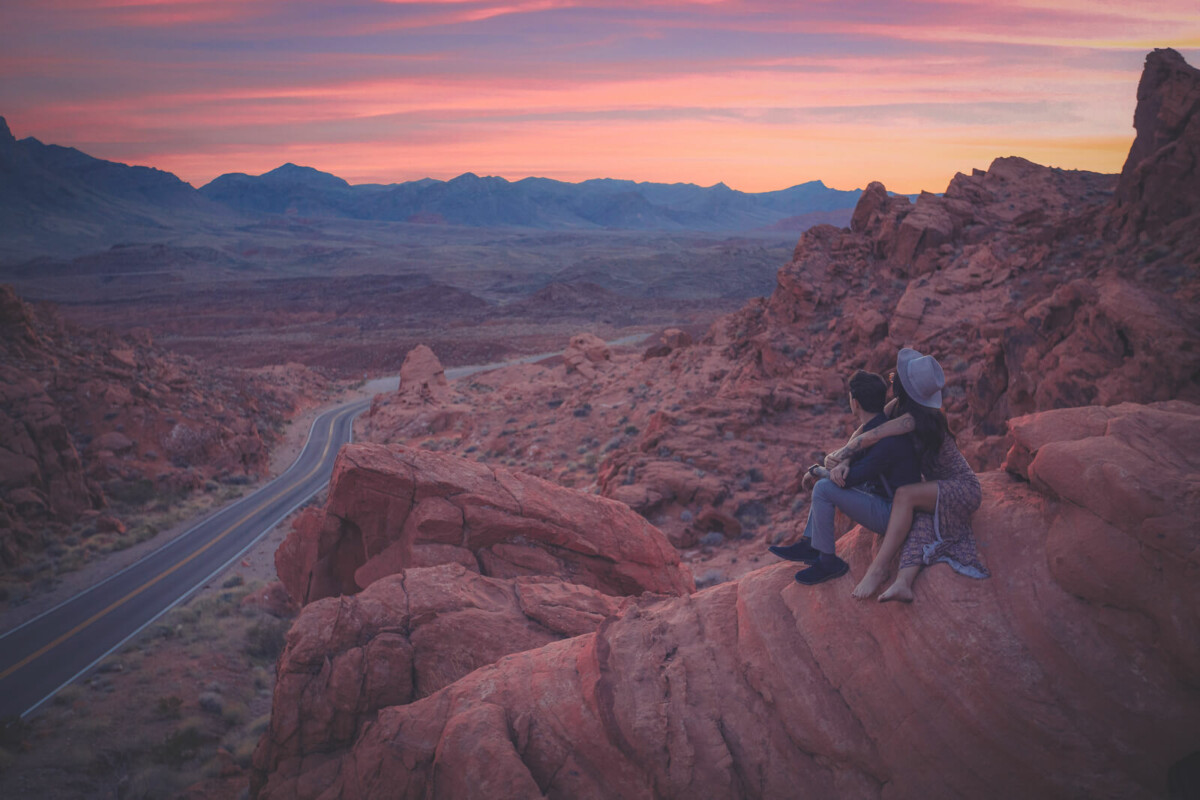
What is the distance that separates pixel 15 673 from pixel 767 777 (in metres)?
22.1

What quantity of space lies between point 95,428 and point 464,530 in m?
34.4

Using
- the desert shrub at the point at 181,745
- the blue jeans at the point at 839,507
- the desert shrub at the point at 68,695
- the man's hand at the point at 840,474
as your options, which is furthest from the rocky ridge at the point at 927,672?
the desert shrub at the point at 68,695

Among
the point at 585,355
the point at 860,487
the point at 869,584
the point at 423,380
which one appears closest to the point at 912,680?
the point at 869,584

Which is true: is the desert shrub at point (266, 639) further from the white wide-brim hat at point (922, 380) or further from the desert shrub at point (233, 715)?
the white wide-brim hat at point (922, 380)

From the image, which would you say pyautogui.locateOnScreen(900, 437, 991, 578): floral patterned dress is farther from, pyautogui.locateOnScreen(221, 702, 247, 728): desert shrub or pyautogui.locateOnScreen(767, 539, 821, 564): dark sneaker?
pyautogui.locateOnScreen(221, 702, 247, 728): desert shrub

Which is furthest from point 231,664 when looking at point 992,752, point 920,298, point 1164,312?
point 920,298

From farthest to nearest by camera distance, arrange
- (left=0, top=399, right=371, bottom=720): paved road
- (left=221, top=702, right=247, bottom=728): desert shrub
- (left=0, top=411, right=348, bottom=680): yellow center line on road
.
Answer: (left=0, top=411, right=348, bottom=680): yellow center line on road, (left=0, top=399, right=371, bottom=720): paved road, (left=221, top=702, right=247, bottom=728): desert shrub

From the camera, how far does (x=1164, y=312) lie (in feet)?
42.2

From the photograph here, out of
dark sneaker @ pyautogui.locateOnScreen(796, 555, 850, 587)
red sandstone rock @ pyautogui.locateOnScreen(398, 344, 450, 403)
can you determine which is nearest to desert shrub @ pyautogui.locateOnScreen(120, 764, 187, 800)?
dark sneaker @ pyautogui.locateOnScreen(796, 555, 850, 587)

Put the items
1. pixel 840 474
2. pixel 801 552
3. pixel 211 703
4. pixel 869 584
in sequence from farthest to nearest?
pixel 211 703 < pixel 801 552 < pixel 840 474 < pixel 869 584

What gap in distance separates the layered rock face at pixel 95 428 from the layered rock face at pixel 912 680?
93.3 feet

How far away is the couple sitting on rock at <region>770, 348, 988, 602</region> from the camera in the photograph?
17.7ft

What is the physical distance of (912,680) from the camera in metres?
5.21

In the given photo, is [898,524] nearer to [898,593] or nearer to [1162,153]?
[898,593]
